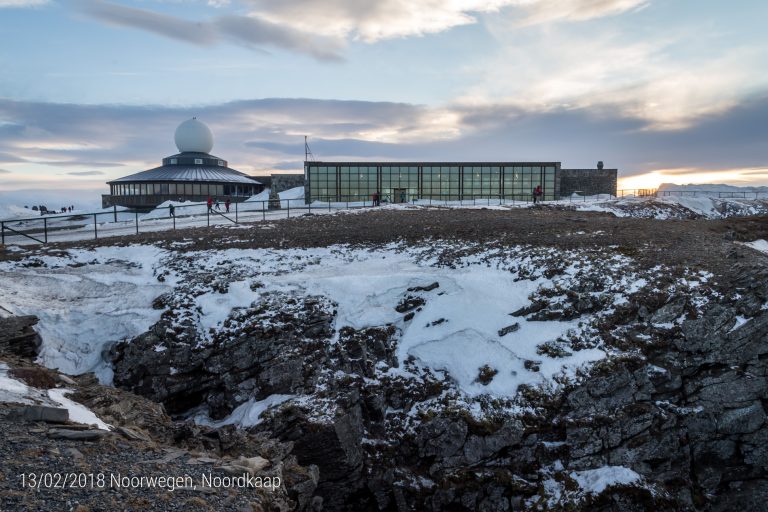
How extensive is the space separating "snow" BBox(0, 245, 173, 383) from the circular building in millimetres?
44121

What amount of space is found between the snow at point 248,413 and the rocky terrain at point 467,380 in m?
0.07

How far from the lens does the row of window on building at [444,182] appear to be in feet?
198

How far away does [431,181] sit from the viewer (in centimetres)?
6109

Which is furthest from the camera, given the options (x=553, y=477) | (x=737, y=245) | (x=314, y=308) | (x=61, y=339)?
(x=737, y=245)

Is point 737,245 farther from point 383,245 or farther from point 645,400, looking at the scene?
point 383,245

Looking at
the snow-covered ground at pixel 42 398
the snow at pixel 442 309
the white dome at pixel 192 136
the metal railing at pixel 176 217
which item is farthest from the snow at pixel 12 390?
the white dome at pixel 192 136

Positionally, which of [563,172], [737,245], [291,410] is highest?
[563,172]

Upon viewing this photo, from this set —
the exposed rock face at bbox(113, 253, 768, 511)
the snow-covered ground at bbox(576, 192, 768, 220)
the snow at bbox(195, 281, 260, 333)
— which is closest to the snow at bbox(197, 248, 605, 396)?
the snow at bbox(195, 281, 260, 333)

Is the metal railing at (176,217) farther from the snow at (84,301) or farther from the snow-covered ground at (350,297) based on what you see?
the snow-covered ground at (350,297)

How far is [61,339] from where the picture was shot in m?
15.1

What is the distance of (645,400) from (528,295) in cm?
509

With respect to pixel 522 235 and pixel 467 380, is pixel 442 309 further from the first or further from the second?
pixel 522 235

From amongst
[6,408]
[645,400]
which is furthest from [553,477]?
[6,408]

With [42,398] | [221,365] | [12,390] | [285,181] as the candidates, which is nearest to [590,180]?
[285,181]
